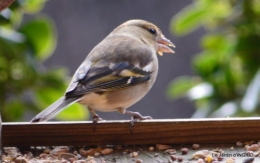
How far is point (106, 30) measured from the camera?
5406 millimetres

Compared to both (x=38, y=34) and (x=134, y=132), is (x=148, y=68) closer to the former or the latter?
(x=134, y=132)

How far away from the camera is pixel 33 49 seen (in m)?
3.56

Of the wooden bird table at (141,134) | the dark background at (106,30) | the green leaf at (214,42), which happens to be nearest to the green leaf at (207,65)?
the green leaf at (214,42)

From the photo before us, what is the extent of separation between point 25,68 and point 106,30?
1990 millimetres

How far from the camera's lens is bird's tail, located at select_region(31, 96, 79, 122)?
2253 mm

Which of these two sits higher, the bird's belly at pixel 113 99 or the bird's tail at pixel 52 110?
the bird's belly at pixel 113 99

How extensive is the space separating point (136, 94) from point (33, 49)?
3.43ft

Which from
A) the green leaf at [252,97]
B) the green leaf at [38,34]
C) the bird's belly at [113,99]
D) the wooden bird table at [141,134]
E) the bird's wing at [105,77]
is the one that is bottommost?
the wooden bird table at [141,134]

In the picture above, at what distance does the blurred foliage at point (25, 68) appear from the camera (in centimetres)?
349

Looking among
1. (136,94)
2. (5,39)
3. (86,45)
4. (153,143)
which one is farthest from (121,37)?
(86,45)

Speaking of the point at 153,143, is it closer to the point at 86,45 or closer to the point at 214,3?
the point at 214,3

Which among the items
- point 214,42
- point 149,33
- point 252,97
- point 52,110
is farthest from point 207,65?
point 52,110

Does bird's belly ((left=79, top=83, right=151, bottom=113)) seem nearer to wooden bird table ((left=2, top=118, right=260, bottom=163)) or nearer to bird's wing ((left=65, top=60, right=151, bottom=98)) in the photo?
bird's wing ((left=65, top=60, right=151, bottom=98))

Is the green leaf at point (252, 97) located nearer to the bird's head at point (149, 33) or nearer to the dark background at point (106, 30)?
the bird's head at point (149, 33)
